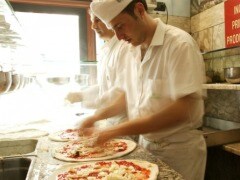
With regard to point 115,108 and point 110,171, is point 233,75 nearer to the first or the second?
point 115,108

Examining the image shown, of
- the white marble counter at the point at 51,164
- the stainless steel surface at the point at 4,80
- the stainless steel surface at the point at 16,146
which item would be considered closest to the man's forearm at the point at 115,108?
the white marble counter at the point at 51,164

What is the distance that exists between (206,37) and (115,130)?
256cm

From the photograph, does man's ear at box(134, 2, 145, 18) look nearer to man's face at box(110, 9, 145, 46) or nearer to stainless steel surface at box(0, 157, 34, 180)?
man's face at box(110, 9, 145, 46)

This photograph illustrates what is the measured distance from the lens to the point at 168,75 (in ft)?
5.66

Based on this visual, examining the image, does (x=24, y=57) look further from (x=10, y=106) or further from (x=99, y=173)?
(x=99, y=173)

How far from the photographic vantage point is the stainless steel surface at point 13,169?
1.72 meters

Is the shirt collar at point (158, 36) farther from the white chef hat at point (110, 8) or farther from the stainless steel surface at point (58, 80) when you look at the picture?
the stainless steel surface at point (58, 80)

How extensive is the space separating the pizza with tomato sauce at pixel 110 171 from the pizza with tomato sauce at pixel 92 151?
0.11 metres

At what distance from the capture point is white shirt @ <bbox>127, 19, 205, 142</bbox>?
158cm

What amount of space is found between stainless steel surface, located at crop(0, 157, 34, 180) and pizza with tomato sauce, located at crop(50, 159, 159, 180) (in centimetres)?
38

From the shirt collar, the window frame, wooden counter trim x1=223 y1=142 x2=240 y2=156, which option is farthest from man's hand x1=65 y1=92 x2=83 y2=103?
wooden counter trim x1=223 y1=142 x2=240 y2=156

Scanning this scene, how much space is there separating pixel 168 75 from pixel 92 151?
0.69m

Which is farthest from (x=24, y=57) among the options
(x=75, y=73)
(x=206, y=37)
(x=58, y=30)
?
(x=206, y=37)

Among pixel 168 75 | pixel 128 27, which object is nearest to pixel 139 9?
pixel 128 27
